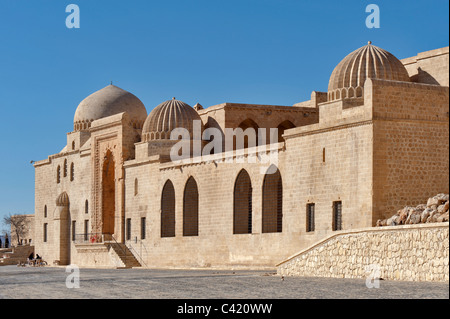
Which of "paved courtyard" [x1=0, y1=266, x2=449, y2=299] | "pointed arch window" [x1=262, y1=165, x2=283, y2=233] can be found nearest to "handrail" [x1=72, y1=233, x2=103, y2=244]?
"pointed arch window" [x1=262, y1=165, x2=283, y2=233]

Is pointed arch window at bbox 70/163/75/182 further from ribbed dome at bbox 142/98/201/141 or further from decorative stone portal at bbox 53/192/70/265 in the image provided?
ribbed dome at bbox 142/98/201/141

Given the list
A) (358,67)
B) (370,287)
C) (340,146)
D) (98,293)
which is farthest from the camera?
(358,67)

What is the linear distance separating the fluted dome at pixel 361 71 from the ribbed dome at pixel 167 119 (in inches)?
387

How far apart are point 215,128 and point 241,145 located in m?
1.35

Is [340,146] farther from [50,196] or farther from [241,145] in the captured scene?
[50,196]

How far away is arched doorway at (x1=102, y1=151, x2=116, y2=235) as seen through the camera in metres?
39.5

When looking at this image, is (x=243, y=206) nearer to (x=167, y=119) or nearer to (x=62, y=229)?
(x=167, y=119)

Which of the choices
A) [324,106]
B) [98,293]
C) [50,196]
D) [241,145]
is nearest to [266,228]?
[324,106]

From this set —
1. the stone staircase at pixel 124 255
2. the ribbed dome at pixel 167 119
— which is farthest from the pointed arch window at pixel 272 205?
the stone staircase at pixel 124 255

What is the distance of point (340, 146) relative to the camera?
77.6 feet

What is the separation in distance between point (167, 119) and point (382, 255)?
17713 millimetres

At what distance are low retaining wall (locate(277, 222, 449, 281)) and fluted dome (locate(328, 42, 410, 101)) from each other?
6.80 metres

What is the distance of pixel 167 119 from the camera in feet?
114

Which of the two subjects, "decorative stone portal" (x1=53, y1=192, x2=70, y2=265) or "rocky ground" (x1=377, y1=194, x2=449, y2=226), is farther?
"decorative stone portal" (x1=53, y1=192, x2=70, y2=265)
